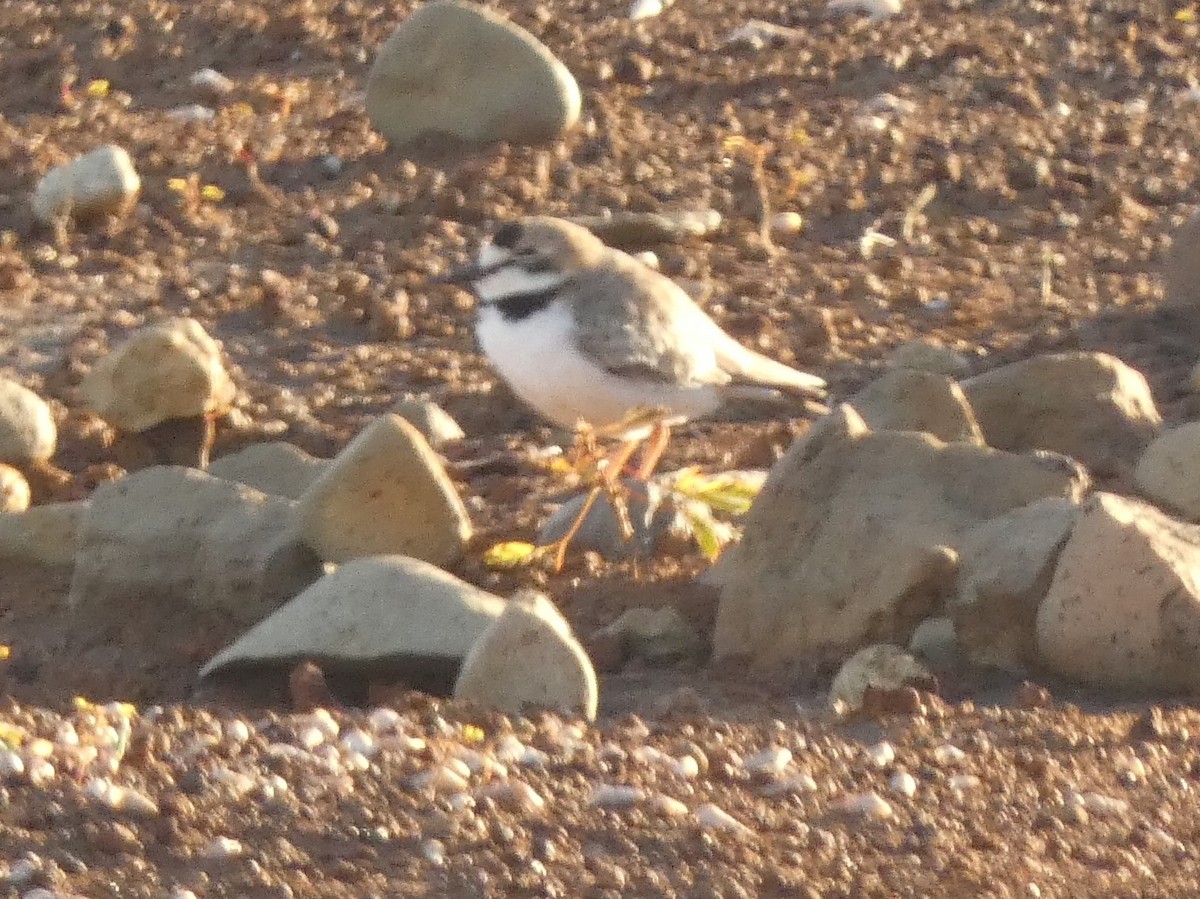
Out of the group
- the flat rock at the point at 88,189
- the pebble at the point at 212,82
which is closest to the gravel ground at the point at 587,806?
the flat rock at the point at 88,189

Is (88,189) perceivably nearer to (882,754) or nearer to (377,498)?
(377,498)

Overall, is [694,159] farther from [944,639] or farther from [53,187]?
[944,639]

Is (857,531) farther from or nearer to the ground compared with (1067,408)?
farther from the ground

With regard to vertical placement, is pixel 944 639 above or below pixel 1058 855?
below

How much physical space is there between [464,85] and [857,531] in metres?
4.68

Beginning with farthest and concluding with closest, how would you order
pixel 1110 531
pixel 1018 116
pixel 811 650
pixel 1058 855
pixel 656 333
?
pixel 1018 116
pixel 656 333
pixel 811 650
pixel 1110 531
pixel 1058 855

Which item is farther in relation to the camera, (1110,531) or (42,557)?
(42,557)

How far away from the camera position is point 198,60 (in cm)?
1070

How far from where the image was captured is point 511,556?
6.36m

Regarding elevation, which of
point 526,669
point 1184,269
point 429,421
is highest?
point 526,669

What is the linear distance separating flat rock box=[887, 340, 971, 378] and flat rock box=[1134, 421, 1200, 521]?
1.54 meters

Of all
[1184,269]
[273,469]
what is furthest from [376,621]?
[1184,269]

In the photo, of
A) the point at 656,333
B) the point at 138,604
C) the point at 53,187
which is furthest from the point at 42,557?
the point at 53,187

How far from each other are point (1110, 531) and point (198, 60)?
6535mm
